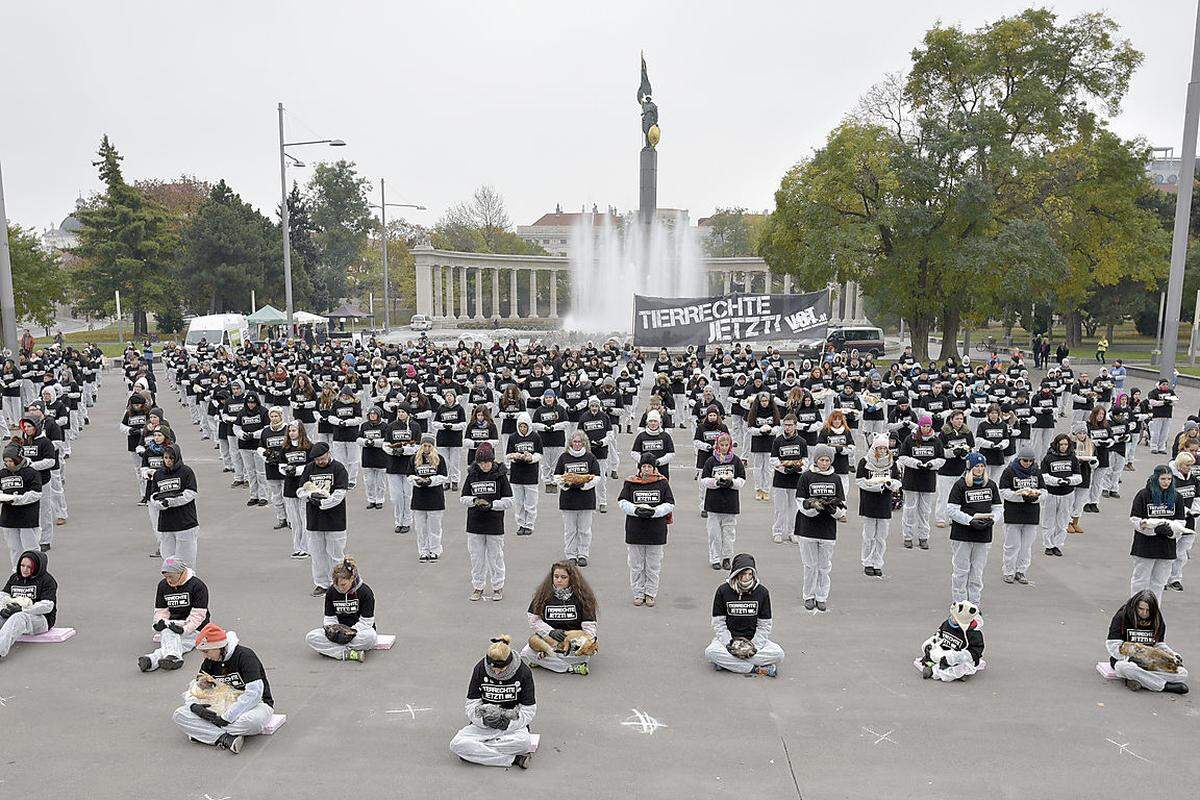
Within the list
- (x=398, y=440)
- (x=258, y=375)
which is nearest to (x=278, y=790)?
(x=398, y=440)

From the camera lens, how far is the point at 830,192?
35188 mm

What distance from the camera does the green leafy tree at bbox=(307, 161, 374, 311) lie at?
9188cm

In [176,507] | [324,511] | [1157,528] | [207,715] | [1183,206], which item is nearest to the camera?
[207,715]

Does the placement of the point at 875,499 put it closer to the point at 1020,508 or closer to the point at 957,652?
the point at 1020,508

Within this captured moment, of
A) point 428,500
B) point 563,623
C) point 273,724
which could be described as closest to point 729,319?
point 428,500

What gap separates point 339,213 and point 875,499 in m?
91.7

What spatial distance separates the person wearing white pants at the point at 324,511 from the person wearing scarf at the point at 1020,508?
749 cm

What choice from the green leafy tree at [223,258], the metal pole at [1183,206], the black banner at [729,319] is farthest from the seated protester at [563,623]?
the green leafy tree at [223,258]

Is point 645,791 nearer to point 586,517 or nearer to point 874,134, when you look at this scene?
point 586,517

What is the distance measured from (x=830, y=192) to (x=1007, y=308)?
26259 millimetres

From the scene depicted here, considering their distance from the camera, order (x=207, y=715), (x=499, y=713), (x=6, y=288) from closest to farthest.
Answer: (x=499, y=713) → (x=207, y=715) → (x=6, y=288)

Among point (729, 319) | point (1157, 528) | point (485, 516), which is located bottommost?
point (485, 516)

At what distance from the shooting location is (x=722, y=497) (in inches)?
413

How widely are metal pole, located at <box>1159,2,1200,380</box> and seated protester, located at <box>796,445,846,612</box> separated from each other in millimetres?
14961
